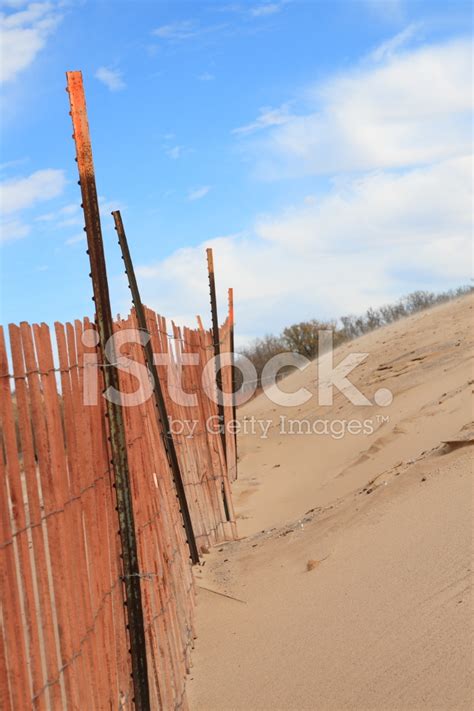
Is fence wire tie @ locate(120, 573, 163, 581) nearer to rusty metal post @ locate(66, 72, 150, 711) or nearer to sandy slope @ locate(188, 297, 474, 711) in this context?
rusty metal post @ locate(66, 72, 150, 711)

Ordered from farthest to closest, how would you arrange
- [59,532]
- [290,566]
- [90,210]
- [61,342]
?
[290,566] < [90,210] < [61,342] < [59,532]

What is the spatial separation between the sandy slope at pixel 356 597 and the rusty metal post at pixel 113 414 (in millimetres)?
922

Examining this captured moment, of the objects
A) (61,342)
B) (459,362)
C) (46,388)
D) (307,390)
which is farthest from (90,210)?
(307,390)

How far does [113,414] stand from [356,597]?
220 centimetres

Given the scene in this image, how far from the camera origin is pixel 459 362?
1351 cm

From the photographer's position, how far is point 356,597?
493 cm

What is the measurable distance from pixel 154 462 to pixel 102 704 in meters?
1.78

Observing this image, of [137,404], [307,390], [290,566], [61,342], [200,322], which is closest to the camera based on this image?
[61,342]

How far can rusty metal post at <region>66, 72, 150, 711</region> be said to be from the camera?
3.52 metres

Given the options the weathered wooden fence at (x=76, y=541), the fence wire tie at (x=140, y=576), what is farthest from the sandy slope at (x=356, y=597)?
the fence wire tie at (x=140, y=576)

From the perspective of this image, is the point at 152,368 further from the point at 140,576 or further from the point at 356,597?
the point at 140,576

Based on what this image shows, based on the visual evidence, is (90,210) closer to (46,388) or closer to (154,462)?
(46,388)

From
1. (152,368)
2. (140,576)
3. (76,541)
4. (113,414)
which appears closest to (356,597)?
(140,576)

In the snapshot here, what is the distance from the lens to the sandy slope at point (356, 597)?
13.1 feet
